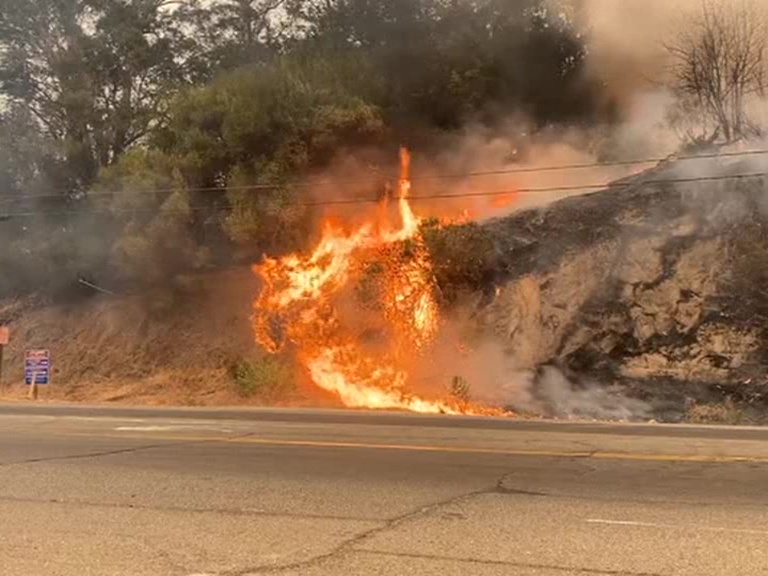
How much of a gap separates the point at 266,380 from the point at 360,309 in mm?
3007

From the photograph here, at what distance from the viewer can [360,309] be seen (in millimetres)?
23703

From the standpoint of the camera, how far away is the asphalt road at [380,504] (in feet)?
18.5

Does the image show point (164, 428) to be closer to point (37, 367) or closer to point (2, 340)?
point (37, 367)

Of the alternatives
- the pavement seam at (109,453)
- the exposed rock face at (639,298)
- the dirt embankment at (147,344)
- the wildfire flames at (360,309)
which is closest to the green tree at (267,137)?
the wildfire flames at (360,309)

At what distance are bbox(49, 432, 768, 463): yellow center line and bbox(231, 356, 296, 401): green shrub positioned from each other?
10.2 metres

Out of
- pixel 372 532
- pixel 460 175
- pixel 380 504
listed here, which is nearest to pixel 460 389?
pixel 460 175

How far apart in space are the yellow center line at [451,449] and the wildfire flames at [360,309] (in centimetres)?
910

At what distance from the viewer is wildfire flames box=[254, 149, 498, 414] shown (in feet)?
73.7

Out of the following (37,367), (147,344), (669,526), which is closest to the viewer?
(669,526)

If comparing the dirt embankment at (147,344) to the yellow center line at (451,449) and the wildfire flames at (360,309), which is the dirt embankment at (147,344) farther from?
the yellow center line at (451,449)

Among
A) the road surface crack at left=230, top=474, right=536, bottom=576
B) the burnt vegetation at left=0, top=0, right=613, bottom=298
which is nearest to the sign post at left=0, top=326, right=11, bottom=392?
the burnt vegetation at left=0, top=0, right=613, bottom=298

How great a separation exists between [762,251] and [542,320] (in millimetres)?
5205

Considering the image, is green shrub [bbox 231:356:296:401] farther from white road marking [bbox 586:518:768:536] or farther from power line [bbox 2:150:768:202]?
white road marking [bbox 586:518:768:536]

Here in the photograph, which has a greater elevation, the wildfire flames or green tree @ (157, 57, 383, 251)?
green tree @ (157, 57, 383, 251)
